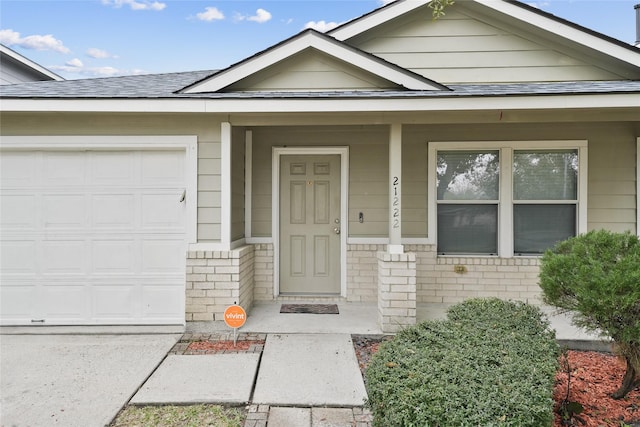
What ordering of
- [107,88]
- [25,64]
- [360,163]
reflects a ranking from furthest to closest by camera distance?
1. [25,64]
2. [360,163]
3. [107,88]

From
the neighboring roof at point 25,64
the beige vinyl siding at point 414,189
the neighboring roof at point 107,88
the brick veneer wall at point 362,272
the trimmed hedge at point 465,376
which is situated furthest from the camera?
the neighboring roof at point 25,64

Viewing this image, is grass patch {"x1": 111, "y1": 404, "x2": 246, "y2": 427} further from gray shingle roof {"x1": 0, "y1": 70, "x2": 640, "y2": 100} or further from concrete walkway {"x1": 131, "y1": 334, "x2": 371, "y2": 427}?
gray shingle roof {"x1": 0, "y1": 70, "x2": 640, "y2": 100}

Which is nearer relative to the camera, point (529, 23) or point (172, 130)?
point (172, 130)

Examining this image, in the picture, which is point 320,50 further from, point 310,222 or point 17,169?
point 17,169

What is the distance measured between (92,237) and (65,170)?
862 mm

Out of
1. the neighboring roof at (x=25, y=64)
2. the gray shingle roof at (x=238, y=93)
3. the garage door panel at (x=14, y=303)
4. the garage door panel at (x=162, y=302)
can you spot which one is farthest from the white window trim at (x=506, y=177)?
the neighboring roof at (x=25, y=64)

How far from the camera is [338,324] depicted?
441 centimetres

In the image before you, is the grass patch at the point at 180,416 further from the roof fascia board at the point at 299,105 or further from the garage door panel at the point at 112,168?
the roof fascia board at the point at 299,105

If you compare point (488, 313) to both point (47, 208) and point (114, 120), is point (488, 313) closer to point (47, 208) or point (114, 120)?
point (114, 120)

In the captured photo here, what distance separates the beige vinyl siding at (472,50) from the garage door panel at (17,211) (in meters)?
4.73

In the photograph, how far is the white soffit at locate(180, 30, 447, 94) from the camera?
14.2 ft

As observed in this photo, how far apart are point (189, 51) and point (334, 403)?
445 inches

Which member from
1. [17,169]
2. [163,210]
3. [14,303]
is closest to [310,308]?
[163,210]

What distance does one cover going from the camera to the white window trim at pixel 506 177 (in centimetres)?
502
